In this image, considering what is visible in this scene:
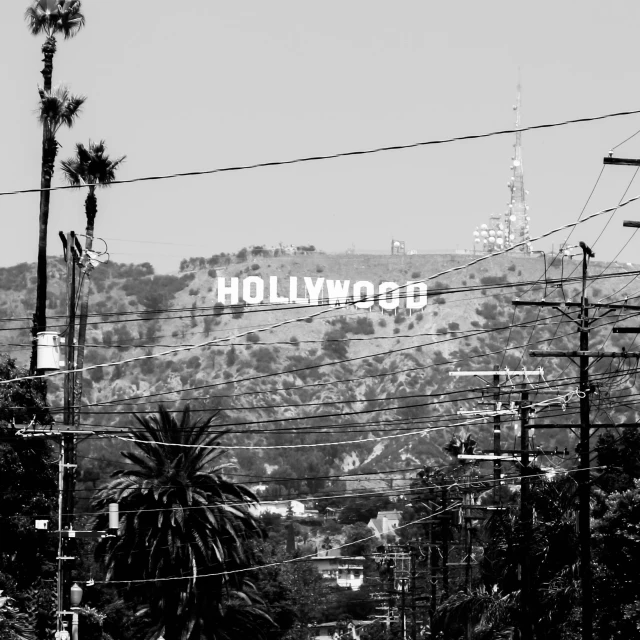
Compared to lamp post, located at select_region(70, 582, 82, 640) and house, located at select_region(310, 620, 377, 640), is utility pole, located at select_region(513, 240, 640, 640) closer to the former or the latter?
lamp post, located at select_region(70, 582, 82, 640)

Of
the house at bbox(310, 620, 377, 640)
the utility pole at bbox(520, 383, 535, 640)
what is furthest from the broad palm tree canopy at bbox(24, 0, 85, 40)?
the house at bbox(310, 620, 377, 640)

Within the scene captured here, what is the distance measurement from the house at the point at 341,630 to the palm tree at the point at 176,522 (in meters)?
99.5

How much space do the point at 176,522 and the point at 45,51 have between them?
20677mm

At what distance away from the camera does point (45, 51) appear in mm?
56438

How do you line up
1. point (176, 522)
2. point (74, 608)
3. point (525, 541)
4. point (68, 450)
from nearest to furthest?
point (68, 450) < point (74, 608) < point (525, 541) < point (176, 522)

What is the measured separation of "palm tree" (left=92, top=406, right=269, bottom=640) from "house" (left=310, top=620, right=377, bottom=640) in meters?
99.5

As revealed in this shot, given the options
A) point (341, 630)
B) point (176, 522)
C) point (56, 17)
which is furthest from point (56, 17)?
point (341, 630)

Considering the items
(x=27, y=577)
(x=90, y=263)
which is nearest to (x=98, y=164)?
(x=90, y=263)

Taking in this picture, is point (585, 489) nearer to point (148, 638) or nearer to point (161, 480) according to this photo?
point (161, 480)

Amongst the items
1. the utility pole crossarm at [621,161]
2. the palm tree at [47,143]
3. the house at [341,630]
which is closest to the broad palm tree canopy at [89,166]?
the palm tree at [47,143]

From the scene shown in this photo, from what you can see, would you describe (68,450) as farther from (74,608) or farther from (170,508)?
(170,508)

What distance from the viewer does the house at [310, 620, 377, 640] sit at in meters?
170

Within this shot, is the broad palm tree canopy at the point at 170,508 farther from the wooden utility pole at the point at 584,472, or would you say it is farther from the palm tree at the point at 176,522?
the wooden utility pole at the point at 584,472

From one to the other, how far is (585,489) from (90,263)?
17519mm
